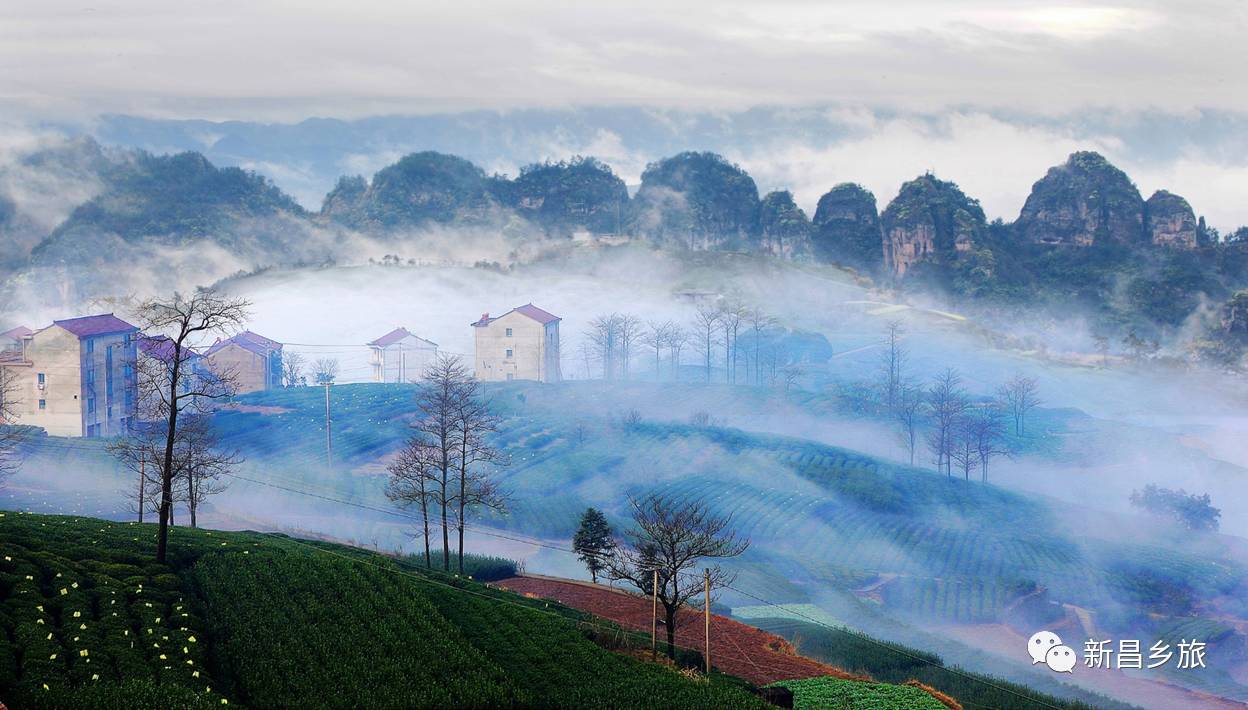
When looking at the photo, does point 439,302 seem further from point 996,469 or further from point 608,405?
point 996,469

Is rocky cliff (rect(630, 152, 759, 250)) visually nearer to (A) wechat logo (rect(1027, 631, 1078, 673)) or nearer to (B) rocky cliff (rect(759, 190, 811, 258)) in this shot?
(B) rocky cliff (rect(759, 190, 811, 258))

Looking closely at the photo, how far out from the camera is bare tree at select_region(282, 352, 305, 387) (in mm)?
82625

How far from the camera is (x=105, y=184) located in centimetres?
10438

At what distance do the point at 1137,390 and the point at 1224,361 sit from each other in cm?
892

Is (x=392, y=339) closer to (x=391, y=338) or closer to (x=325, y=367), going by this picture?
(x=391, y=338)

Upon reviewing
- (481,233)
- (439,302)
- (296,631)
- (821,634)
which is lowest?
(821,634)

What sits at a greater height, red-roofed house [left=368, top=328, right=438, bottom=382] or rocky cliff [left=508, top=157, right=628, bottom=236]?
rocky cliff [left=508, top=157, right=628, bottom=236]

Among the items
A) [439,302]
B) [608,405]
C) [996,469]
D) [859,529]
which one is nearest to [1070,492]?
[996,469]

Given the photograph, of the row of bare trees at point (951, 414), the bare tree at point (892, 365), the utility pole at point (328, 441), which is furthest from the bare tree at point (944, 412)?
the utility pole at point (328, 441)

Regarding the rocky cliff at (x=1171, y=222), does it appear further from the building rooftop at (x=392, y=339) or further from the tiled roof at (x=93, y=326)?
the tiled roof at (x=93, y=326)

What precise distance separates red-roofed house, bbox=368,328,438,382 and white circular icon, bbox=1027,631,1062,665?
47.0 m

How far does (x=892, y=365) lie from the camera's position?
87875 millimetres

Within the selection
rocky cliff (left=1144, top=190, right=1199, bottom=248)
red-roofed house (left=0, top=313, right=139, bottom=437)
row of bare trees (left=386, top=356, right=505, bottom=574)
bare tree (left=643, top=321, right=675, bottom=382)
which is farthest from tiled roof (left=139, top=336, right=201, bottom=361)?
rocky cliff (left=1144, top=190, right=1199, bottom=248)

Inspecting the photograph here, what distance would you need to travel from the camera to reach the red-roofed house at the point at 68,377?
201ft
